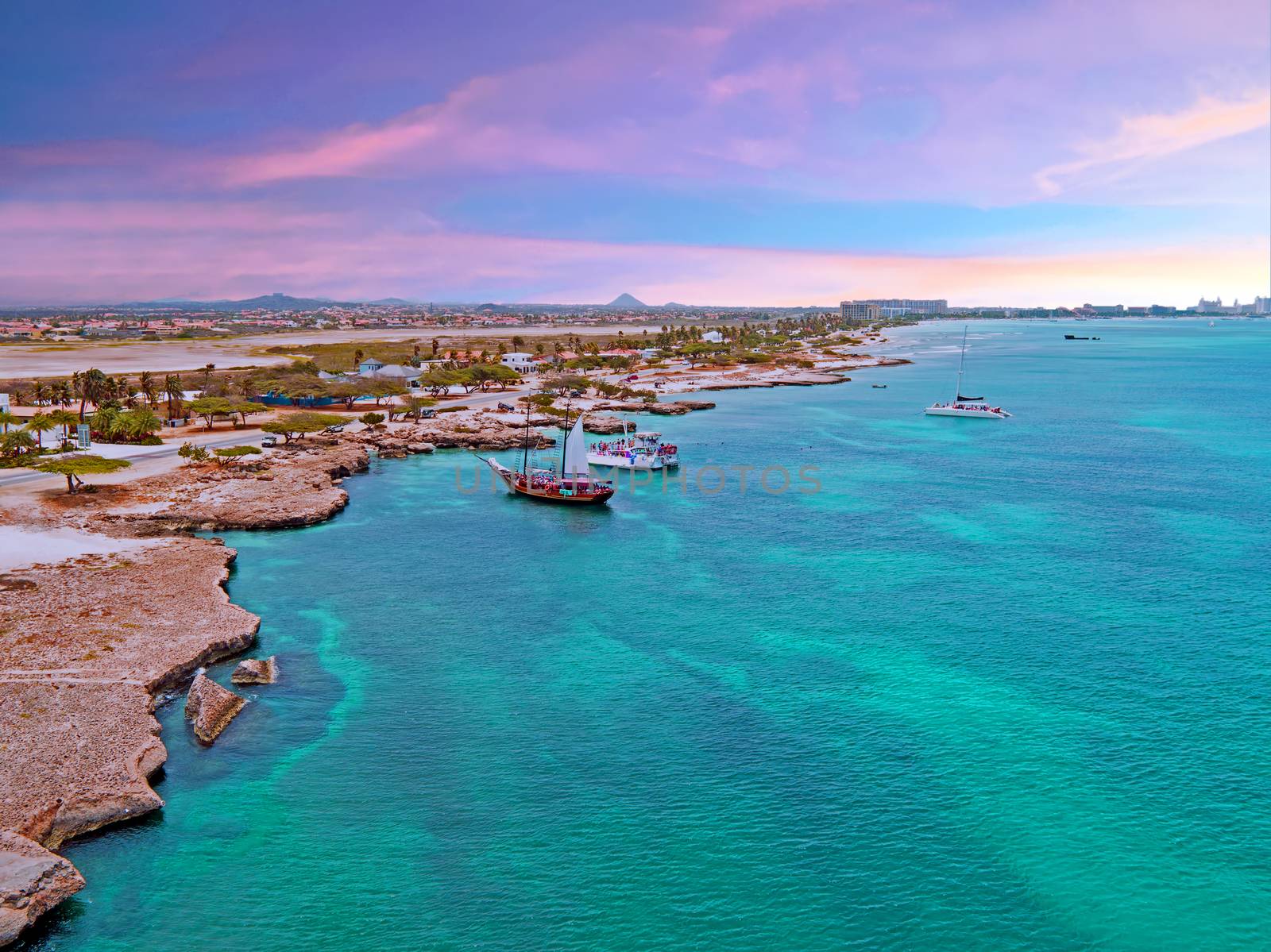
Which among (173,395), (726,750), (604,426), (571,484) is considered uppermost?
(173,395)

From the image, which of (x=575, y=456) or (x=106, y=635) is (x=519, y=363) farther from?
(x=106, y=635)

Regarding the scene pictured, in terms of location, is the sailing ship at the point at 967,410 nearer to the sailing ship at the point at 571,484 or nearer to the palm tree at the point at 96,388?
the sailing ship at the point at 571,484

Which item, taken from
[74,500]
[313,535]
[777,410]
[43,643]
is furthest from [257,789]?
[777,410]

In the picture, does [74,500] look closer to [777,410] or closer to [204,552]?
[204,552]

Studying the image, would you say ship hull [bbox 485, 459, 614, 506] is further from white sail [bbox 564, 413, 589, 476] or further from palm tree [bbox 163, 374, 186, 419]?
palm tree [bbox 163, 374, 186, 419]

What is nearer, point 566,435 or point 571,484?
point 571,484

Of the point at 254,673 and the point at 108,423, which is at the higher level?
the point at 108,423

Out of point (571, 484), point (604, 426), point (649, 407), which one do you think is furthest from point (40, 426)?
point (649, 407)
